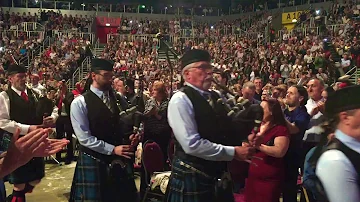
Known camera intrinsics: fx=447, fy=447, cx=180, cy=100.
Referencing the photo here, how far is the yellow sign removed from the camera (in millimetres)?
21625

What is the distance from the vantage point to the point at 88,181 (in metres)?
3.51

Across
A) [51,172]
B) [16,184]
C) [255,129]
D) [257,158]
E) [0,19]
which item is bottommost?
[51,172]

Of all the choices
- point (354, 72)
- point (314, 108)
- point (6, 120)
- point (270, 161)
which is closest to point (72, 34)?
point (354, 72)

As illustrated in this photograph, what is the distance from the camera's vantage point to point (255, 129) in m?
2.75

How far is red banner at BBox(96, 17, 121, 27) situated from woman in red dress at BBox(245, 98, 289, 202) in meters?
22.7

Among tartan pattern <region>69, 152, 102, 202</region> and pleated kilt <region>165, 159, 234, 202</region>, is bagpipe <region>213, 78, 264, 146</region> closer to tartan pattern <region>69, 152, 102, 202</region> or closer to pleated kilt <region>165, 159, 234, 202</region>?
pleated kilt <region>165, 159, 234, 202</region>

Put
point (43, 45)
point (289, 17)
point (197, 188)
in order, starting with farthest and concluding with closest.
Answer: point (289, 17) → point (43, 45) → point (197, 188)

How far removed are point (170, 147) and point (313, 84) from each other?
1.67 meters

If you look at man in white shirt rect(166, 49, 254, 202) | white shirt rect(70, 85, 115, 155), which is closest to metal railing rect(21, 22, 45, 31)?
white shirt rect(70, 85, 115, 155)

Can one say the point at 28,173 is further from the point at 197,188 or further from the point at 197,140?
the point at 197,140

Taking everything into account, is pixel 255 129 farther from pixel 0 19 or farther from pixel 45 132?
pixel 0 19

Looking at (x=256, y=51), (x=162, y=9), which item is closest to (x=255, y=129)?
(x=256, y=51)

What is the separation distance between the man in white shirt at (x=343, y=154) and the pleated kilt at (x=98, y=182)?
2114 millimetres

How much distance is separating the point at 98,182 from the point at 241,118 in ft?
4.60
